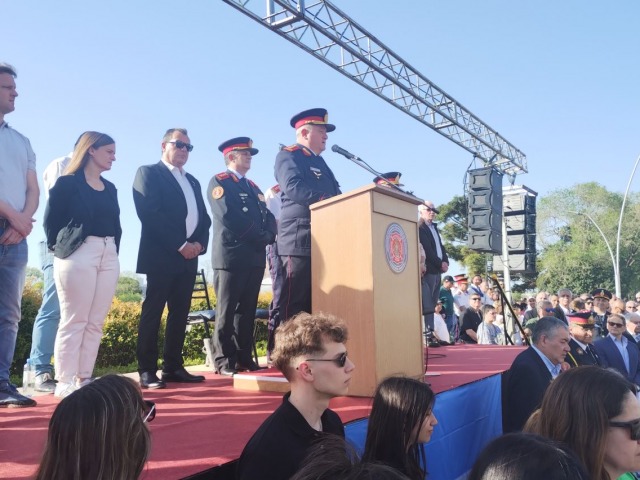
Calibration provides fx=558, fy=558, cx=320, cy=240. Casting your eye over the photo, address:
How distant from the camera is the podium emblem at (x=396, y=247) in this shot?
325 centimetres

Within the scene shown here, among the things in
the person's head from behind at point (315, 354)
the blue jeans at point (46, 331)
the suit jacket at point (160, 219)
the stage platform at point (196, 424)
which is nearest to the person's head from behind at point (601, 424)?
the person's head from behind at point (315, 354)

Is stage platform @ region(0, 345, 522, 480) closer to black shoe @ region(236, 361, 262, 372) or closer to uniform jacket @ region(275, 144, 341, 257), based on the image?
black shoe @ region(236, 361, 262, 372)

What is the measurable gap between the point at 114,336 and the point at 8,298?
4962mm

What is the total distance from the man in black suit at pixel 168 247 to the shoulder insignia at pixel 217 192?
26 cm

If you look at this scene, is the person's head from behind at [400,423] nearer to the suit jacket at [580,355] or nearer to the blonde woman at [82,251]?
the blonde woman at [82,251]

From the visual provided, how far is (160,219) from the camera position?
13.1 ft

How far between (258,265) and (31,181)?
6.01ft

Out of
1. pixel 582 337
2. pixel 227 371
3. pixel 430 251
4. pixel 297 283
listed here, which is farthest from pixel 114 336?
pixel 582 337

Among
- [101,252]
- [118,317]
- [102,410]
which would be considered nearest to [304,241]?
[101,252]

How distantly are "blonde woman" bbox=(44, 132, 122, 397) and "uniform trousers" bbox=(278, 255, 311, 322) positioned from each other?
111 centimetres

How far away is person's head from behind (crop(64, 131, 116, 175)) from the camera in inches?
138

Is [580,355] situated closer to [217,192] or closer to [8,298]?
[217,192]

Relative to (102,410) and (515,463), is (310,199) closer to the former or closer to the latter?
(102,410)

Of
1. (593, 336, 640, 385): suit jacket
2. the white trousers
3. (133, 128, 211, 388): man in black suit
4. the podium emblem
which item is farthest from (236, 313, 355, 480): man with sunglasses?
(593, 336, 640, 385): suit jacket
